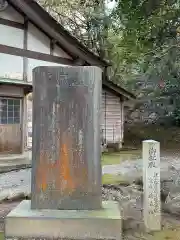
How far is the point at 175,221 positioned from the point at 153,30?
493 cm

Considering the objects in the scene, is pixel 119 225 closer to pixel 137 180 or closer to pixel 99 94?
pixel 99 94

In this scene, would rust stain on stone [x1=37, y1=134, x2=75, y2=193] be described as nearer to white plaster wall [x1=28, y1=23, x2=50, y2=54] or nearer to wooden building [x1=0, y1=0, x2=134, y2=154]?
wooden building [x1=0, y1=0, x2=134, y2=154]

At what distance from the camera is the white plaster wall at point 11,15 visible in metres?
12.3

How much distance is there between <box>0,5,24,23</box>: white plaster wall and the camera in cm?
1227

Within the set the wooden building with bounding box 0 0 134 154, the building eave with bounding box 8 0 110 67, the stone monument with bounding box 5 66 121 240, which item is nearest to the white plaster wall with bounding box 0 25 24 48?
the wooden building with bounding box 0 0 134 154

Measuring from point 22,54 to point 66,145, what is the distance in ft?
29.0

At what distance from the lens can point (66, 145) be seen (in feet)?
15.2

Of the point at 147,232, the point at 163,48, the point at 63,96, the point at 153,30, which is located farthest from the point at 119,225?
the point at 163,48

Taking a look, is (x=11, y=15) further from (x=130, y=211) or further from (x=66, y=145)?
(x=66, y=145)

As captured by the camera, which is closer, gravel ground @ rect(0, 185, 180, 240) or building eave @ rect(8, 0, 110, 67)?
gravel ground @ rect(0, 185, 180, 240)

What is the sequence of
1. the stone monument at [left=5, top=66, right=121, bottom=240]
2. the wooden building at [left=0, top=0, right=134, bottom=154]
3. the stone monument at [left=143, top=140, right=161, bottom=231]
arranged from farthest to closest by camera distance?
the wooden building at [left=0, top=0, right=134, bottom=154]
the stone monument at [left=143, top=140, right=161, bottom=231]
the stone monument at [left=5, top=66, right=121, bottom=240]

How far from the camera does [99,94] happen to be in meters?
4.76

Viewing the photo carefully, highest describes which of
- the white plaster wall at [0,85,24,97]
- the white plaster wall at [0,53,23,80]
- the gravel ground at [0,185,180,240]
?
the white plaster wall at [0,53,23,80]

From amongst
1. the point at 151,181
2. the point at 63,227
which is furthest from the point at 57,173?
→ the point at 151,181
